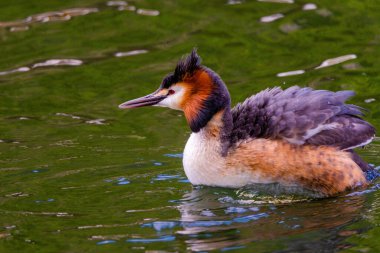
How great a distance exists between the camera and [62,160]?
9461 mm

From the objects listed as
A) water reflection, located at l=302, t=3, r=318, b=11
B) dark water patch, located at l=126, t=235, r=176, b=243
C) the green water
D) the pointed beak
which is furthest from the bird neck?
water reflection, located at l=302, t=3, r=318, b=11

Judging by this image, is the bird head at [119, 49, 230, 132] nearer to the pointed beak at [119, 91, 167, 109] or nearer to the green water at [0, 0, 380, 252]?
the pointed beak at [119, 91, 167, 109]

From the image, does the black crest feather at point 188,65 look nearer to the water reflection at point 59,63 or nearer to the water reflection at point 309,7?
the water reflection at point 59,63

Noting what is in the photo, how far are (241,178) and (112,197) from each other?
3.53ft

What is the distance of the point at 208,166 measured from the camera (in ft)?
27.7

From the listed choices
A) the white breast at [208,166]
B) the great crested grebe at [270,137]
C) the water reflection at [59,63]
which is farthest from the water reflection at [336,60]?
the white breast at [208,166]

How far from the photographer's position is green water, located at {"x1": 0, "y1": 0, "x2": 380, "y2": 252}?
7285 millimetres

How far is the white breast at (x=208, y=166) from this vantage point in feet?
27.3

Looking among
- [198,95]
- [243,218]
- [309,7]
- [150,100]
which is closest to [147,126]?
[150,100]

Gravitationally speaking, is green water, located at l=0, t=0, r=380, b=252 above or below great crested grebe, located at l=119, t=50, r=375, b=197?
below

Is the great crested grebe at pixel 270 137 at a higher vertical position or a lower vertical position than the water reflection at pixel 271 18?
higher

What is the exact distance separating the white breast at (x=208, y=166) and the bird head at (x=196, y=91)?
0.18 metres

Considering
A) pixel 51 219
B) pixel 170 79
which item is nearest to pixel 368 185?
pixel 170 79

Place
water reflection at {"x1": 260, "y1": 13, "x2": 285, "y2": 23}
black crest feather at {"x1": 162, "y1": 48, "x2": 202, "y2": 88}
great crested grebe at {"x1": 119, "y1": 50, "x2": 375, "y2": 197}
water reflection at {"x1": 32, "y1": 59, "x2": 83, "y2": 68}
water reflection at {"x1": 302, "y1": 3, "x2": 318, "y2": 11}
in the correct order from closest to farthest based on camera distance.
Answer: great crested grebe at {"x1": 119, "y1": 50, "x2": 375, "y2": 197}
black crest feather at {"x1": 162, "y1": 48, "x2": 202, "y2": 88}
water reflection at {"x1": 32, "y1": 59, "x2": 83, "y2": 68}
water reflection at {"x1": 260, "y1": 13, "x2": 285, "y2": 23}
water reflection at {"x1": 302, "y1": 3, "x2": 318, "y2": 11}
